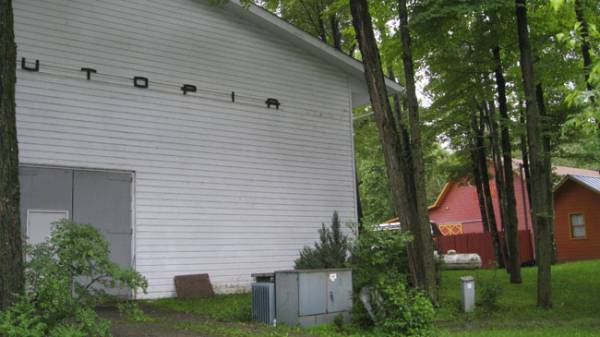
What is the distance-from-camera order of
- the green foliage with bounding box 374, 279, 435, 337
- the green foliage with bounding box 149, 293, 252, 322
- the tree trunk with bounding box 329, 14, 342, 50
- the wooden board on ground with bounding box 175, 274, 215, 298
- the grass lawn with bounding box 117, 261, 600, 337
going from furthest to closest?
the tree trunk with bounding box 329, 14, 342, 50
the wooden board on ground with bounding box 175, 274, 215, 298
the green foliage with bounding box 149, 293, 252, 322
the grass lawn with bounding box 117, 261, 600, 337
the green foliage with bounding box 374, 279, 435, 337

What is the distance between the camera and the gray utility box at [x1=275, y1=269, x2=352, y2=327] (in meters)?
9.80

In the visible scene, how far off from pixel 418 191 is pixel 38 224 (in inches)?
314

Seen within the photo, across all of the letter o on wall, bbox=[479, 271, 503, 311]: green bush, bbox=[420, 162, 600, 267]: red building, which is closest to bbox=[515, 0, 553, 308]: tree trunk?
bbox=[479, 271, 503, 311]: green bush

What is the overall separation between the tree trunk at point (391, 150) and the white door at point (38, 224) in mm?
7194

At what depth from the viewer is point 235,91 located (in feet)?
51.0

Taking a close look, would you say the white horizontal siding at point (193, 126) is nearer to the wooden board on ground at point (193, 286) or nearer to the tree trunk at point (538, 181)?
the wooden board on ground at point (193, 286)

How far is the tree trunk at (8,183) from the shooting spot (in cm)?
675

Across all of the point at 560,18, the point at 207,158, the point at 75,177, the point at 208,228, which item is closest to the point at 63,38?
the point at 75,177

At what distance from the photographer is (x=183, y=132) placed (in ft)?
47.3

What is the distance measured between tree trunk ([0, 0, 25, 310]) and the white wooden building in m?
5.28

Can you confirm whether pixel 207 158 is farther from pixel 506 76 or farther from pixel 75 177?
pixel 506 76

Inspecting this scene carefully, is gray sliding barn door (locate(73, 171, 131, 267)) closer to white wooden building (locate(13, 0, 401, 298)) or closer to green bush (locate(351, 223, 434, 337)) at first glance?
white wooden building (locate(13, 0, 401, 298))

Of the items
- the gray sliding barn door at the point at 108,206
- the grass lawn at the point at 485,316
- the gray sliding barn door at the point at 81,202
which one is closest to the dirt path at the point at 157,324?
the grass lawn at the point at 485,316

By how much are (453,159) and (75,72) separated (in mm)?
17724
